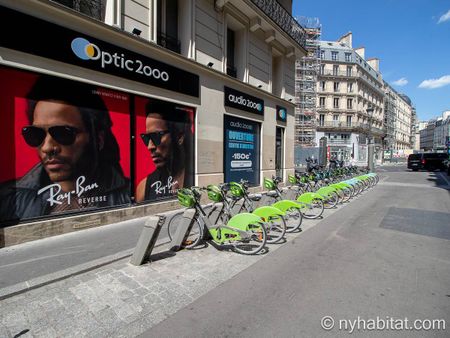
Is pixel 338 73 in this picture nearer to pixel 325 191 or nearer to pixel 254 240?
pixel 325 191

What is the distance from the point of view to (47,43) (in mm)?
5176

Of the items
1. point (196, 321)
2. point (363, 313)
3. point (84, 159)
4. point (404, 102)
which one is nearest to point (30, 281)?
point (196, 321)

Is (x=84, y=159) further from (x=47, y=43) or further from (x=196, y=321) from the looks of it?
(x=196, y=321)

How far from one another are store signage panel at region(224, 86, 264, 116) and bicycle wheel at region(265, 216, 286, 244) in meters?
5.91

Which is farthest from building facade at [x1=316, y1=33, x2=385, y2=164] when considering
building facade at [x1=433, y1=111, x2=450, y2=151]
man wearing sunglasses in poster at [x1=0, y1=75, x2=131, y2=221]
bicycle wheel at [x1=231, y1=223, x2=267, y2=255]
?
building facade at [x1=433, y1=111, x2=450, y2=151]

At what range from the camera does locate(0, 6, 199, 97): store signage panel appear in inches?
189

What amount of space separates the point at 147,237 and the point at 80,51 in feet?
14.0

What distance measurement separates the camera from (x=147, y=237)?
13.0ft

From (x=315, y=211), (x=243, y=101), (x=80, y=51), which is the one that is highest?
(x=243, y=101)

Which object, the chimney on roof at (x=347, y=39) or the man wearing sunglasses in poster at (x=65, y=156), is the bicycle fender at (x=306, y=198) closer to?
the man wearing sunglasses in poster at (x=65, y=156)

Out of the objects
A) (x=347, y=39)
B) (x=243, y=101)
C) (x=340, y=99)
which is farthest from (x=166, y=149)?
(x=347, y=39)

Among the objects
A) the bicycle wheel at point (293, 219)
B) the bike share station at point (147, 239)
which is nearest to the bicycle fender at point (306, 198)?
the bicycle wheel at point (293, 219)

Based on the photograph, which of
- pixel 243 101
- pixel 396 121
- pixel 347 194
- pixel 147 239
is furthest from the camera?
pixel 396 121

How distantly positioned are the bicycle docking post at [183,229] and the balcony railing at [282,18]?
954cm
